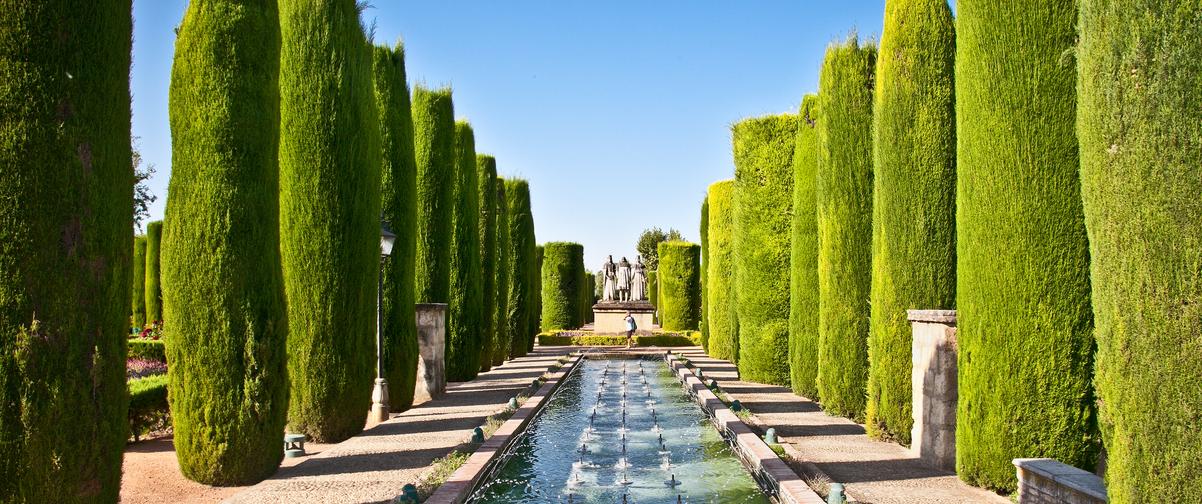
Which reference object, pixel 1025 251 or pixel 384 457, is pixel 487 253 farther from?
pixel 1025 251

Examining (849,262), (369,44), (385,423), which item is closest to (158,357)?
(385,423)

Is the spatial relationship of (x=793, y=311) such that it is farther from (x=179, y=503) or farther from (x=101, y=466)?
(x=101, y=466)

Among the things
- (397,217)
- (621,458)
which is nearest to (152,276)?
(397,217)

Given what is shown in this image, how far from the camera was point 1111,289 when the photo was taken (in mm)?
5160

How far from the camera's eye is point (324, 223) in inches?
445

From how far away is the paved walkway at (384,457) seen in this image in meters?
8.05

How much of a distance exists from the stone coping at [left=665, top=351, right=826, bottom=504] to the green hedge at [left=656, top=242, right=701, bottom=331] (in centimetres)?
2246

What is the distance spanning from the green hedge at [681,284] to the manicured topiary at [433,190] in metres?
20.5

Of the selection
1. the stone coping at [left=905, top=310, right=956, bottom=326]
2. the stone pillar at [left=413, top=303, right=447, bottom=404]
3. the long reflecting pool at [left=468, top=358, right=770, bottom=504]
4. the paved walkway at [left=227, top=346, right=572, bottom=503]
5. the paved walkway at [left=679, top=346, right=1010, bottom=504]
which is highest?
the stone coping at [left=905, top=310, right=956, bottom=326]

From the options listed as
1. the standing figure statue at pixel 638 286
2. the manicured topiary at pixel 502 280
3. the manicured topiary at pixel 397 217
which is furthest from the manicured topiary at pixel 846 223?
the standing figure statue at pixel 638 286

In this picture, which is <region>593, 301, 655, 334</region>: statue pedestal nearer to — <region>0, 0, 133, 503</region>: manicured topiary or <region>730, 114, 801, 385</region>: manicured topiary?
<region>730, 114, 801, 385</region>: manicured topiary

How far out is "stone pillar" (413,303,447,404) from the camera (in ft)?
53.0

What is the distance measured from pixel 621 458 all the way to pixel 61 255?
639 centimetres

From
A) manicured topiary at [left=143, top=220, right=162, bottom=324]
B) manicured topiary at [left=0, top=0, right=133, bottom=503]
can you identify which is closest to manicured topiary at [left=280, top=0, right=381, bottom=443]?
manicured topiary at [left=0, top=0, right=133, bottom=503]
